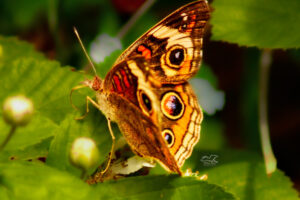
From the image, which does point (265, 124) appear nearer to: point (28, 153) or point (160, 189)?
point (160, 189)

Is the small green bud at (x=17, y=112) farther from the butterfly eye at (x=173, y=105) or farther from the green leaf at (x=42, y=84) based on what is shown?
the butterfly eye at (x=173, y=105)

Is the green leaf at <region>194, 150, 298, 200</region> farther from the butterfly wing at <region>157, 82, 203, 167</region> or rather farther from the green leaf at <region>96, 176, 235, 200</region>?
the green leaf at <region>96, 176, 235, 200</region>

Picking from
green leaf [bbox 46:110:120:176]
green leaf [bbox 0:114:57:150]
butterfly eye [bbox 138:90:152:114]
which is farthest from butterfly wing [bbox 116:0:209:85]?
green leaf [bbox 0:114:57:150]

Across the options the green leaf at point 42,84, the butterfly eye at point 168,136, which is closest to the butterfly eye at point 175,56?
the butterfly eye at point 168,136

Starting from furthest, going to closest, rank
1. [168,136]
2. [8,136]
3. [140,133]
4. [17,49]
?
[17,49], [168,136], [140,133], [8,136]
